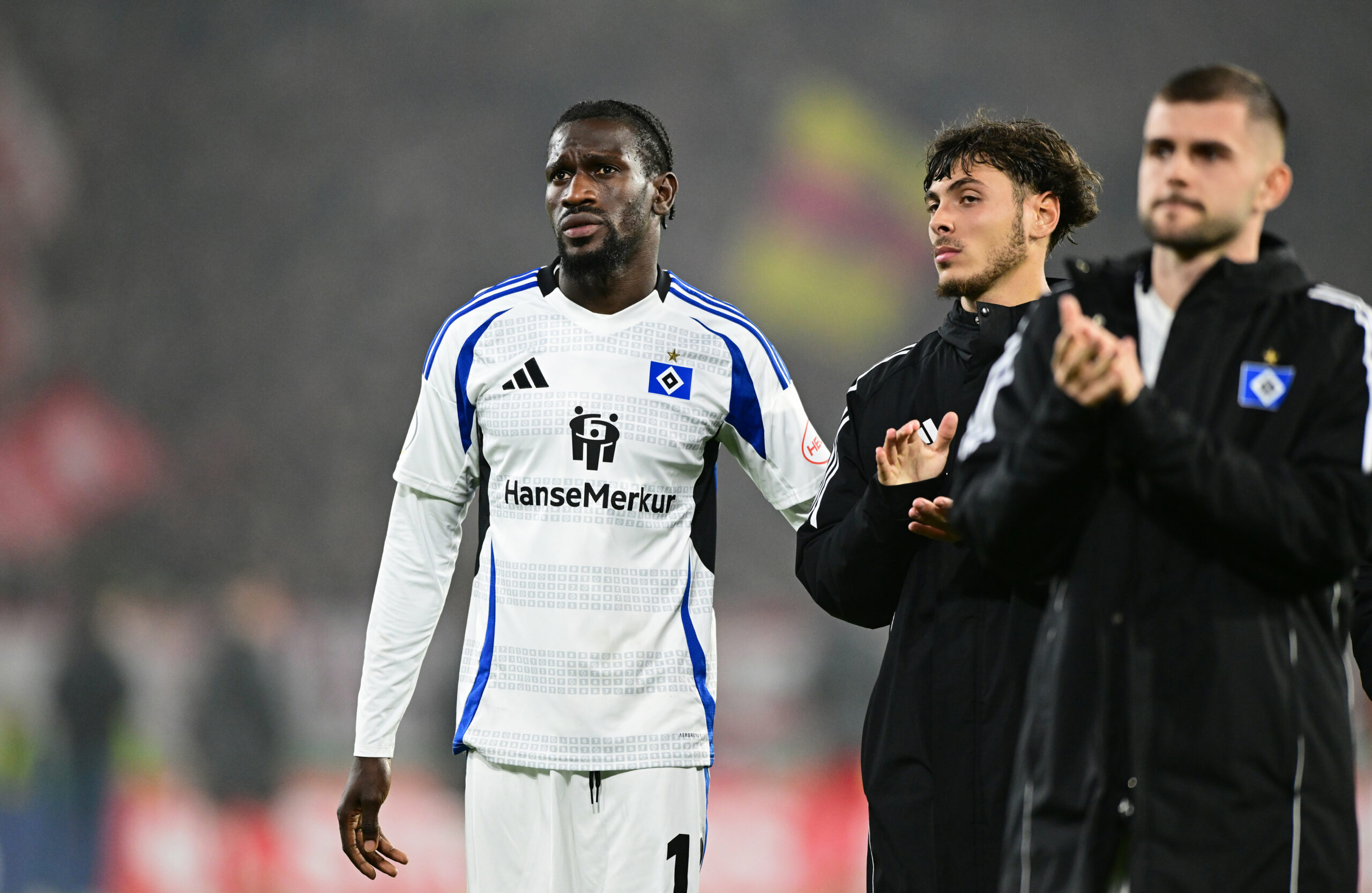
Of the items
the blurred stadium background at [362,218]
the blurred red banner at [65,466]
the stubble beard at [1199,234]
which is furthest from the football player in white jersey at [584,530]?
the blurred red banner at [65,466]

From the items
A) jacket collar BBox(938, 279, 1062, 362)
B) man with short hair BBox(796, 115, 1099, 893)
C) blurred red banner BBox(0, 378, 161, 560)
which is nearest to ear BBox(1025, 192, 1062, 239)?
man with short hair BBox(796, 115, 1099, 893)

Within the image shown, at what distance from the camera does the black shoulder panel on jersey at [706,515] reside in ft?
8.68

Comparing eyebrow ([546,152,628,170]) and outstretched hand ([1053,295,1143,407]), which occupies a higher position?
eyebrow ([546,152,628,170])

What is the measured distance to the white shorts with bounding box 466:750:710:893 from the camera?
247 cm

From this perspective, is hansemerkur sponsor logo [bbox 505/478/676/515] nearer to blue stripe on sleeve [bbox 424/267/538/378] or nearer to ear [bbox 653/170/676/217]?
blue stripe on sleeve [bbox 424/267/538/378]

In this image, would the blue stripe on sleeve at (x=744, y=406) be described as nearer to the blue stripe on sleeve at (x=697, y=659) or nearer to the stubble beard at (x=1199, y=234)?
the blue stripe on sleeve at (x=697, y=659)

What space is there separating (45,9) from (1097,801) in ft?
29.3

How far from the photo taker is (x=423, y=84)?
8.55 m

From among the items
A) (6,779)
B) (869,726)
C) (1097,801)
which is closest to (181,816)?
(6,779)

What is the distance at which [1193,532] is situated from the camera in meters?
1.64

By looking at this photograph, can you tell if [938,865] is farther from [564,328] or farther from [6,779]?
[6,779]

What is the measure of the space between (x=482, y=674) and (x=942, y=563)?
0.88 metres

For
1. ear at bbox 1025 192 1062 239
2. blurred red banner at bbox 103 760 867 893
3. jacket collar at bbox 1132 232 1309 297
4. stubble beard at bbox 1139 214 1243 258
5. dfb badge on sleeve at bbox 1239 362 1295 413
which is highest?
ear at bbox 1025 192 1062 239

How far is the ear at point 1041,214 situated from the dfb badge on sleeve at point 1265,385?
88 centimetres
